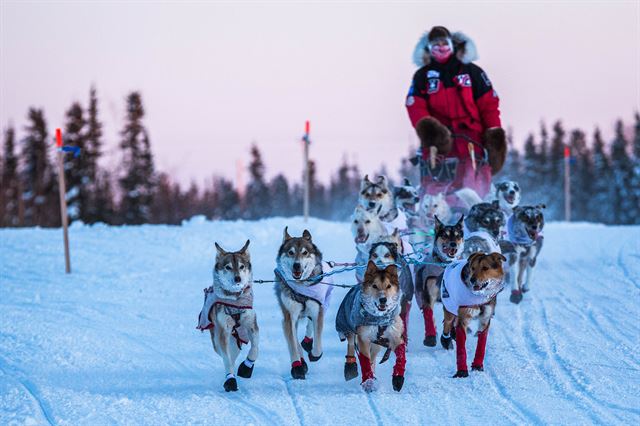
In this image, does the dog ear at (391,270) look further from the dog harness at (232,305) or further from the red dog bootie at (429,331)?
the red dog bootie at (429,331)

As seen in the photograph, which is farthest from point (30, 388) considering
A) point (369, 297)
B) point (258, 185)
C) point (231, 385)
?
point (258, 185)

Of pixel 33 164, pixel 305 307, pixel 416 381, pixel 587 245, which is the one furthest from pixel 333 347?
pixel 33 164

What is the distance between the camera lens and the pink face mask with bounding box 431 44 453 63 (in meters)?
8.80

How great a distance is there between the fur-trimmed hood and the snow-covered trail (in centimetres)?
315

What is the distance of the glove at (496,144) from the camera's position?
8.81 m

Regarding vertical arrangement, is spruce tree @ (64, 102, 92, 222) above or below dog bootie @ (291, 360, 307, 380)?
above

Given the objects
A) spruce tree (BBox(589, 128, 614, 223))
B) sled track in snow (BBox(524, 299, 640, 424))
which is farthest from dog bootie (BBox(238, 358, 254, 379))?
spruce tree (BBox(589, 128, 614, 223))

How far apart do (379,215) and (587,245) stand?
19.5 feet

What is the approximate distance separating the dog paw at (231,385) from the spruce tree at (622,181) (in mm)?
39586

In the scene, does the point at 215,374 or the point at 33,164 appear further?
the point at 33,164

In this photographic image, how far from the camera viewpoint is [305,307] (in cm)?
530

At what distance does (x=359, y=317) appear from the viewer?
4.64 metres

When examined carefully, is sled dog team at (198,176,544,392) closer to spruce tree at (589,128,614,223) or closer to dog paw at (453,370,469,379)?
dog paw at (453,370,469,379)

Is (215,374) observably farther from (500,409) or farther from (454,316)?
(500,409)
